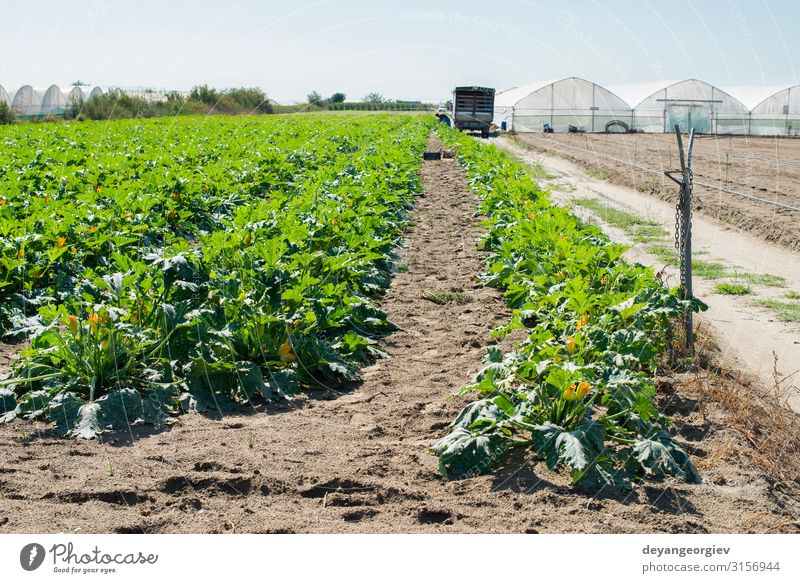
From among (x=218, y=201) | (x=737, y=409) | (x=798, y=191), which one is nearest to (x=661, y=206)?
(x=798, y=191)

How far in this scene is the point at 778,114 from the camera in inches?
1804

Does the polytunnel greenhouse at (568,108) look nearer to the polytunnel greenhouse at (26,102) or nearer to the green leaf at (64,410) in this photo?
the polytunnel greenhouse at (26,102)

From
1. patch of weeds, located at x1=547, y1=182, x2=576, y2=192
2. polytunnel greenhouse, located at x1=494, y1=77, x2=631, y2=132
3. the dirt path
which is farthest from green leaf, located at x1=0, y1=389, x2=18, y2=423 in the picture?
polytunnel greenhouse, located at x1=494, y1=77, x2=631, y2=132

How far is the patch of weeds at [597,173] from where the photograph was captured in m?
22.6

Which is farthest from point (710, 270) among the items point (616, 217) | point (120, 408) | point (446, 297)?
point (120, 408)

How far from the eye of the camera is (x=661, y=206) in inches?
648

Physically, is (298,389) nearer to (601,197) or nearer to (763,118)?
(601,197)

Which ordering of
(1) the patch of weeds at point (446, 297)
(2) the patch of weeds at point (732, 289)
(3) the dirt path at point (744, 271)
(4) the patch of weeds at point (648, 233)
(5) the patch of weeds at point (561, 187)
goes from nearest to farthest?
(3) the dirt path at point (744, 271) < (1) the patch of weeds at point (446, 297) < (2) the patch of weeds at point (732, 289) < (4) the patch of weeds at point (648, 233) < (5) the patch of weeds at point (561, 187)

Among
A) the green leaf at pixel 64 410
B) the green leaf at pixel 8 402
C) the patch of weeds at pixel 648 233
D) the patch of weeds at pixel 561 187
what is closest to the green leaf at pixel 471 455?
the green leaf at pixel 64 410

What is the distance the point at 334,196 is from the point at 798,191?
36.8 ft

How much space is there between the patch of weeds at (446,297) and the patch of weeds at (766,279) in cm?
332

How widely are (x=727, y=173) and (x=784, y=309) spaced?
15.5 m

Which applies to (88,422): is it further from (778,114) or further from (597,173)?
(778,114)

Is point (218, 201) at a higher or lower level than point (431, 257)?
higher
